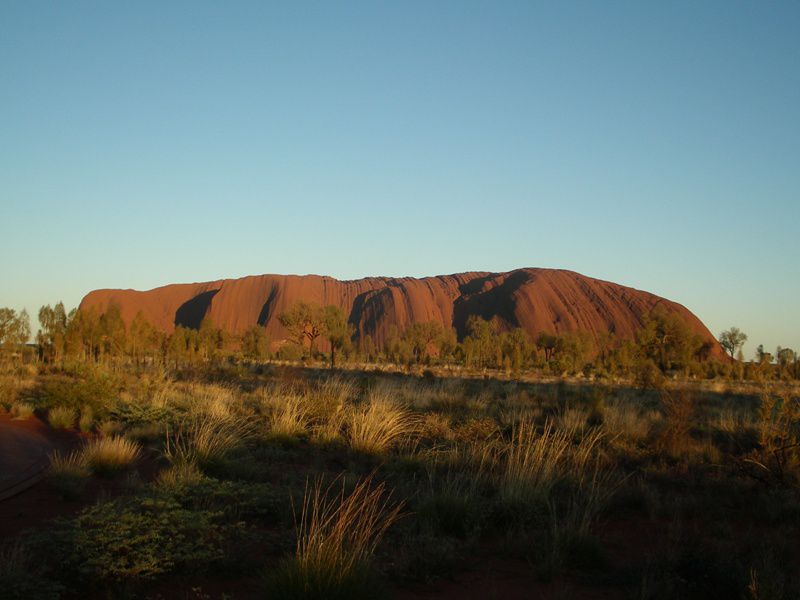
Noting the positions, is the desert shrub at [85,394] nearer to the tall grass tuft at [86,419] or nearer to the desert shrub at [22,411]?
the tall grass tuft at [86,419]

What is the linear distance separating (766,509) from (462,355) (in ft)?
186

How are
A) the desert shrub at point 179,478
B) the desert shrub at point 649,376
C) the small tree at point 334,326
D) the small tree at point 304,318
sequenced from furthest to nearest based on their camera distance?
the small tree at point 304,318 < the small tree at point 334,326 < the desert shrub at point 649,376 < the desert shrub at point 179,478

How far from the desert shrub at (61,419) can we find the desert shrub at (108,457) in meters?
5.33

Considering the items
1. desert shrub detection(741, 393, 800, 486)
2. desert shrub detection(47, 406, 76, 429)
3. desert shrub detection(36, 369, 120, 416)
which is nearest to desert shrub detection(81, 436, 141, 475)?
desert shrub detection(47, 406, 76, 429)

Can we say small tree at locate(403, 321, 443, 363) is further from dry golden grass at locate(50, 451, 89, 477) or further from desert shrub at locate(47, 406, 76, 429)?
dry golden grass at locate(50, 451, 89, 477)

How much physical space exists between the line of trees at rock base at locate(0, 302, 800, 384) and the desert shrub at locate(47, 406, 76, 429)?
13490 mm

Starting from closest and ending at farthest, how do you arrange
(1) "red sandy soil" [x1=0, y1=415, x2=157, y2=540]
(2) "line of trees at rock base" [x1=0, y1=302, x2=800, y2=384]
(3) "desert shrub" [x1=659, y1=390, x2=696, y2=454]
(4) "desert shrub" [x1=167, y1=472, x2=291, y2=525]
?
(4) "desert shrub" [x1=167, y1=472, x2=291, y2=525] < (1) "red sandy soil" [x1=0, y1=415, x2=157, y2=540] < (3) "desert shrub" [x1=659, y1=390, x2=696, y2=454] < (2) "line of trees at rock base" [x1=0, y1=302, x2=800, y2=384]

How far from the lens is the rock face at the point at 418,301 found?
101 metres

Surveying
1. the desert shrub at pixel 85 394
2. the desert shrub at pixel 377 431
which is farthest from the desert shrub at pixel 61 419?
the desert shrub at pixel 377 431

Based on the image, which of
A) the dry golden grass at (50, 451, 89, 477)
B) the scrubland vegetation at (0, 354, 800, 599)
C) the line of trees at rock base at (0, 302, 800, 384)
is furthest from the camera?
the line of trees at rock base at (0, 302, 800, 384)

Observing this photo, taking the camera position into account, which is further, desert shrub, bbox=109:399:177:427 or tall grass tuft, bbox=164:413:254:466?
desert shrub, bbox=109:399:177:427

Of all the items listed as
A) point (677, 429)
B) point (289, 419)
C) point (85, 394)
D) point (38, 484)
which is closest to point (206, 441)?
point (38, 484)

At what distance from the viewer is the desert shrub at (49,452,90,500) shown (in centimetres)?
736

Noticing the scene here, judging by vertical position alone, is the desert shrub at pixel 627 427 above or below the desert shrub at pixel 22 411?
above
